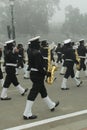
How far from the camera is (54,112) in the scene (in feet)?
33.7

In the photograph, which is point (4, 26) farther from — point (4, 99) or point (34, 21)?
point (4, 99)

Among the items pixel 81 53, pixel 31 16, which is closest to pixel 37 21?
pixel 31 16

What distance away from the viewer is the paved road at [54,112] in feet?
29.6

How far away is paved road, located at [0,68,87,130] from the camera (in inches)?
355

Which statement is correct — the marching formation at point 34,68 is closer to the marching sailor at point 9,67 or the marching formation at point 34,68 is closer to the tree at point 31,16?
the marching sailor at point 9,67

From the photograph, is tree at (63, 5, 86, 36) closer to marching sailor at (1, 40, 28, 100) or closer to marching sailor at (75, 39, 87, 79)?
marching sailor at (75, 39, 87, 79)

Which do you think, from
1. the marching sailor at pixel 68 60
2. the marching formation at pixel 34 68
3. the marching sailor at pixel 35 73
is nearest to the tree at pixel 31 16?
the marching formation at pixel 34 68

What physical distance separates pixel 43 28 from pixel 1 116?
198ft

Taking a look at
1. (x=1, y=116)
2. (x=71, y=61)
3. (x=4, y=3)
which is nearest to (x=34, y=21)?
(x=4, y=3)

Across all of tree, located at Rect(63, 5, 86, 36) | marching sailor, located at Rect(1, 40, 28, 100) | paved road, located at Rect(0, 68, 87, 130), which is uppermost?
tree, located at Rect(63, 5, 86, 36)

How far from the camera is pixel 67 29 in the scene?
7656 cm

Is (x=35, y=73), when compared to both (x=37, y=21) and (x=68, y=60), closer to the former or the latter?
(x=68, y=60)

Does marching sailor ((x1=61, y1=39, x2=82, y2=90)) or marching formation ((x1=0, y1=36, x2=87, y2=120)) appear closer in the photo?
marching formation ((x1=0, y1=36, x2=87, y2=120))

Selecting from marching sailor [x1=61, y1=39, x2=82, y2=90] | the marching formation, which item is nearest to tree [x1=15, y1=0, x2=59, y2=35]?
the marching formation
